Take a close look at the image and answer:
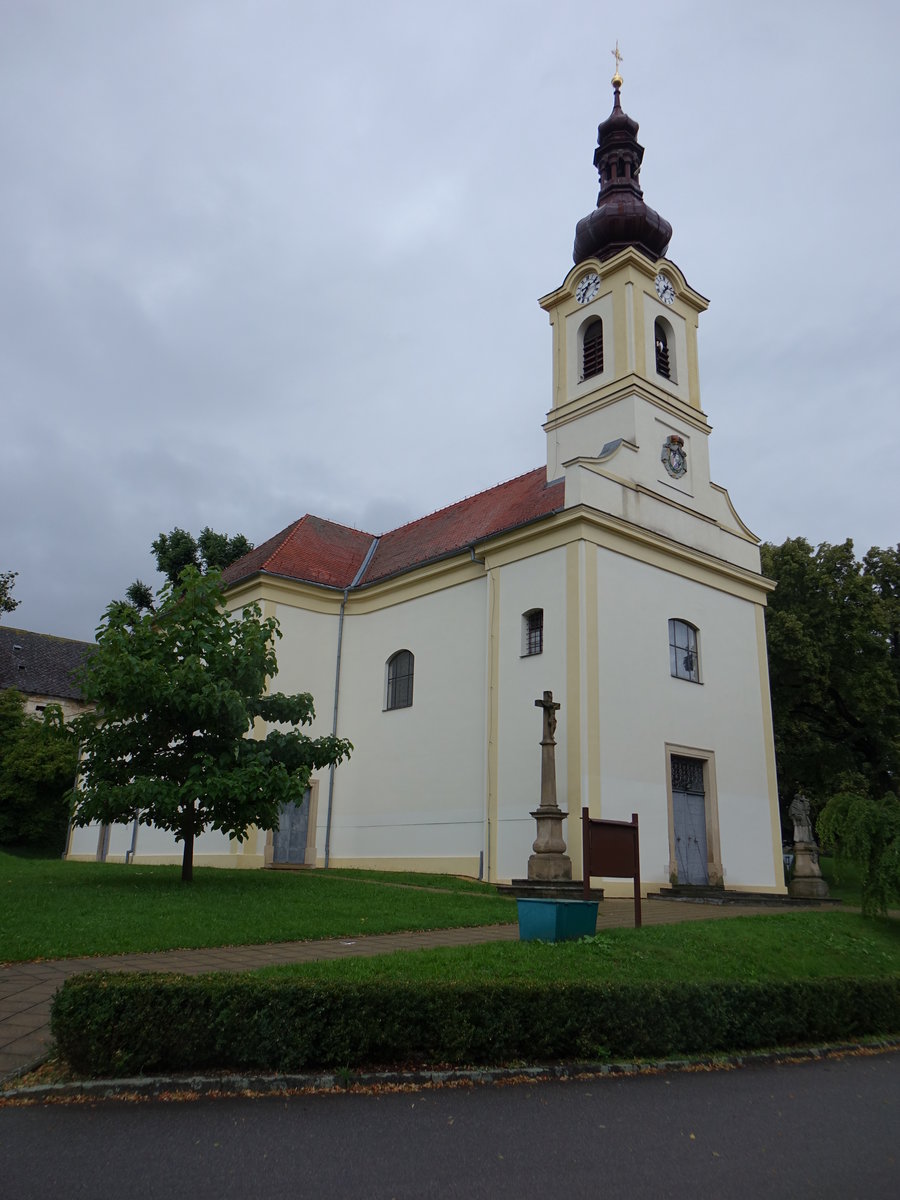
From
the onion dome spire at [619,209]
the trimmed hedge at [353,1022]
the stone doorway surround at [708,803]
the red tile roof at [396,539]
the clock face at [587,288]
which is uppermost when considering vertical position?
the onion dome spire at [619,209]

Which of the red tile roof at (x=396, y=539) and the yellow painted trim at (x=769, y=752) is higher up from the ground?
the red tile roof at (x=396, y=539)

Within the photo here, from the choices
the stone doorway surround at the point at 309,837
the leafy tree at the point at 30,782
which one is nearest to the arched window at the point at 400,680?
the stone doorway surround at the point at 309,837

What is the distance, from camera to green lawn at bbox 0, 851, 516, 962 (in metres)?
Result: 10.1

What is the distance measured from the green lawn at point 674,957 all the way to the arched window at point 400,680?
1209 centimetres

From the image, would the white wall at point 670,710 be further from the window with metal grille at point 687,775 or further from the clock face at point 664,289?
the clock face at point 664,289

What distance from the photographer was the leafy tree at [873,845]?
1291cm

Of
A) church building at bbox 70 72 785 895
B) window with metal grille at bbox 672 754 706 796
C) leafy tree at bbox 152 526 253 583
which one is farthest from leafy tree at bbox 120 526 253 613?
window with metal grille at bbox 672 754 706 796

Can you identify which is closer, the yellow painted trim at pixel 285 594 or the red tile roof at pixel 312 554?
the yellow painted trim at pixel 285 594

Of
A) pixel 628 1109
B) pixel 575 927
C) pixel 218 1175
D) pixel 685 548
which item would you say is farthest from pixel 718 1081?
pixel 685 548

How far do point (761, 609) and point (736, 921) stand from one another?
13121mm

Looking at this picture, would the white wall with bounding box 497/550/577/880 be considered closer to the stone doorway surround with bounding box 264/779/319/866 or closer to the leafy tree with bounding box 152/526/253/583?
the stone doorway surround with bounding box 264/779/319/866

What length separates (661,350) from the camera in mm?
24547

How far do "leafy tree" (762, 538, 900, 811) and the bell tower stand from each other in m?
5.52

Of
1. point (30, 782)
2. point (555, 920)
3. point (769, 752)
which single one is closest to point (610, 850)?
point (555, 920)
